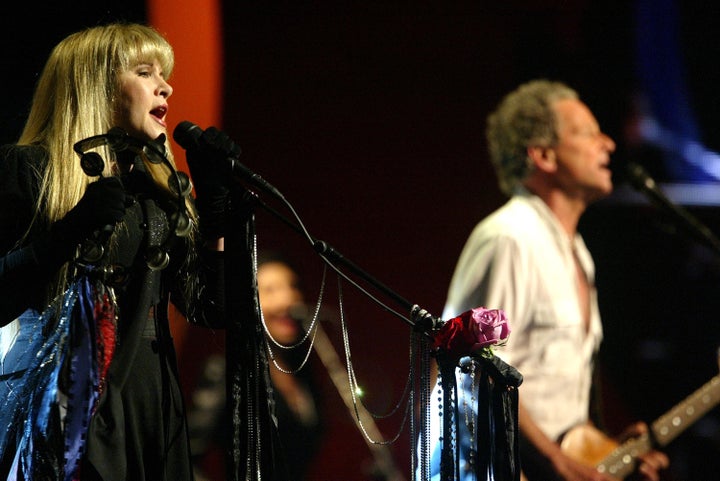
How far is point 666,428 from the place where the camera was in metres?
3.14

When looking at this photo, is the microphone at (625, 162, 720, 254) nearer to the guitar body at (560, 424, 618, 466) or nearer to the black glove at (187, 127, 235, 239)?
the guitar body at (560, 424, 618, 466)

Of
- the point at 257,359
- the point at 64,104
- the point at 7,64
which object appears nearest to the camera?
the point at 257,359

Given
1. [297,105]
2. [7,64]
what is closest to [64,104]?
[7,64]

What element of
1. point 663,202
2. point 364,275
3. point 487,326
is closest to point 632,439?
point 663,202

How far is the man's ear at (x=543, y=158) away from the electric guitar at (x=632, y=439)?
89 cm

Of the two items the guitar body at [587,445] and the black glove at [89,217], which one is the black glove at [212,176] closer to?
the black glove at [89,217]

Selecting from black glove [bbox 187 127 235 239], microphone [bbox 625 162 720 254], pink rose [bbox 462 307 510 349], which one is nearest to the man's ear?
microphone [bbox 625 162 720 254]

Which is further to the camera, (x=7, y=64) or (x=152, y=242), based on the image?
(x=7, y=64)

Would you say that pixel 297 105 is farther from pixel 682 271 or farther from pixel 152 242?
pixel 682 271

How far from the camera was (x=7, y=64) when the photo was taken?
234 centimetres

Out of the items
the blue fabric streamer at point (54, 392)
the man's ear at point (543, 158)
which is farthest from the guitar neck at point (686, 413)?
the blue fabric streamer at point (54, 392)

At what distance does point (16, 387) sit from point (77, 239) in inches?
12.0

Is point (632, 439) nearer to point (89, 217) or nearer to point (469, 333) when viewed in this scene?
point (469, 333)

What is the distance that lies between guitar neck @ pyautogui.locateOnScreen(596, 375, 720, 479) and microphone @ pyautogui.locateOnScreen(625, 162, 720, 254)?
1.65 feet
